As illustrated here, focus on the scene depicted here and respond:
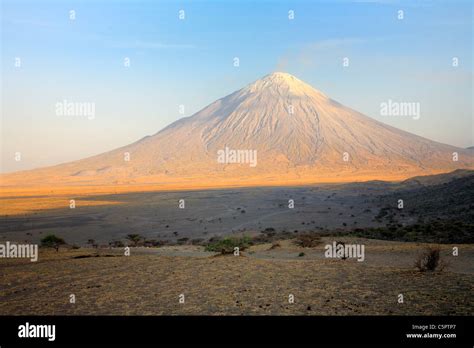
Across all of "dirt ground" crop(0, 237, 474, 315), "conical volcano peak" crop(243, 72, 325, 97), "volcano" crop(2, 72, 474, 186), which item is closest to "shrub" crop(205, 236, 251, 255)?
"dirt ground" crop(0, 237, 474, 315)

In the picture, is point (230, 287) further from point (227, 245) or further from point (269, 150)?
point (269, 150)

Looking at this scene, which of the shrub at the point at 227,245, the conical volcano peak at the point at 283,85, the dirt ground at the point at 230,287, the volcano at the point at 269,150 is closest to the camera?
the dirt ground at the point at 230,287

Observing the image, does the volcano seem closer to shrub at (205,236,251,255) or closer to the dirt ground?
shrub at (205,236,251,255)

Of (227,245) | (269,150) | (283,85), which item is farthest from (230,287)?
(283,85)

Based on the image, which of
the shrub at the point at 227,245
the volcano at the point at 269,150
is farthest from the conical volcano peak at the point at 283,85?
the shrub at the point at 227,245

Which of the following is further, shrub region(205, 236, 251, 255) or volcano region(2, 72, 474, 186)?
volcano region(2, 72, 474, 186)

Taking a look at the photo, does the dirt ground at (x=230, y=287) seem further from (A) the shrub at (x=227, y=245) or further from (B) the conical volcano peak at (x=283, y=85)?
(B) the conical volcano peak at (x=283, y=85)
